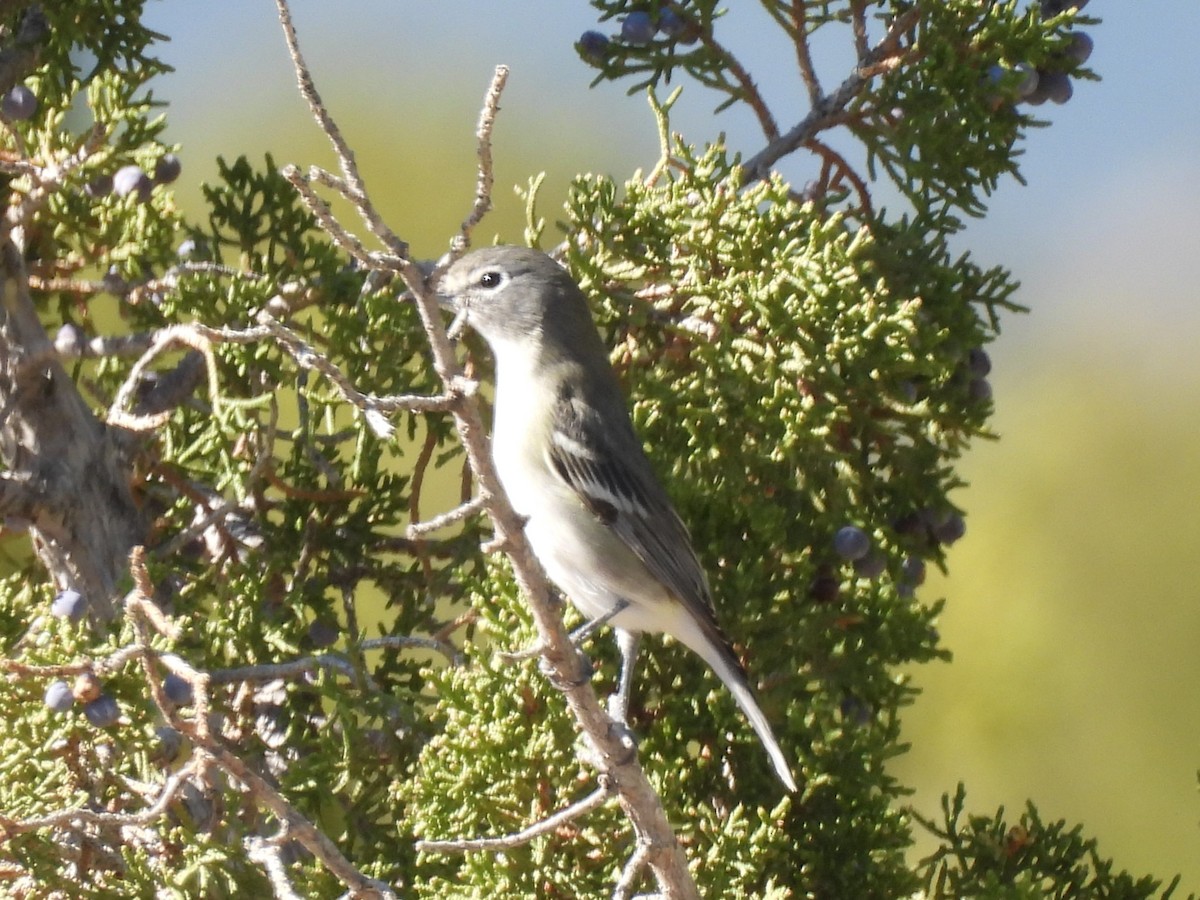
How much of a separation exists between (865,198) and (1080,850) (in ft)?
3.70

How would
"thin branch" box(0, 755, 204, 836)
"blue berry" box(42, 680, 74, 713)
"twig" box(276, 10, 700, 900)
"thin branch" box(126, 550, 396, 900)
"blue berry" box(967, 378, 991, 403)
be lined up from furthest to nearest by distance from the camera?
"blue berry" box(967, 378, 991, 403)
"blue berry" box(42, 680, 74, 713)
"thin branch" box(0, 755, 204, 836)
"thin branch" box(126, 550, 396, 900)
"twig" box(276, 10, 700, 900)

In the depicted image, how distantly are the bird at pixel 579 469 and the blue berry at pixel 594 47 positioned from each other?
360 millimetres

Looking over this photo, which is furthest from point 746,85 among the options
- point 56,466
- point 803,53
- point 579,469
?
point 56,466

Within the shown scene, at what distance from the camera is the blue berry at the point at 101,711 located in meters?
2.04

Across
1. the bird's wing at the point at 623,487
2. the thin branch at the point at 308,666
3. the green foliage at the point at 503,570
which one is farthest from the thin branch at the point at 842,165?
the thin branch at the point at 308,666

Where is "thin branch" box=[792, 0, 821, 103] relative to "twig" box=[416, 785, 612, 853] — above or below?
above

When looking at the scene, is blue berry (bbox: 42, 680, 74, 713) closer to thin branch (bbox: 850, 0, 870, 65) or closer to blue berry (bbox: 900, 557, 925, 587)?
blue berry (bbox: 900, 557, 925, 587)

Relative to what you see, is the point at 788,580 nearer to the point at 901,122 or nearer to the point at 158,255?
the point at 901,122

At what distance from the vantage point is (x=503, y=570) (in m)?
2.22

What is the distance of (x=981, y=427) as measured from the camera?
7.82 ft

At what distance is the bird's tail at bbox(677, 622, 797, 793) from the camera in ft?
6.98

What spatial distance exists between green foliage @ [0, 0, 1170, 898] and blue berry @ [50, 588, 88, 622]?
51 mm

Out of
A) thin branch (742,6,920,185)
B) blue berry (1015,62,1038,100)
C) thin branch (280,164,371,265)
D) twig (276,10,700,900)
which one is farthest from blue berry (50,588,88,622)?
blue berry (1015,62,1038,100)

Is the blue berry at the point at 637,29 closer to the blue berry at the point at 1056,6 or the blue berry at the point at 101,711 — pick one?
the blue berry at the point at 1056,6
